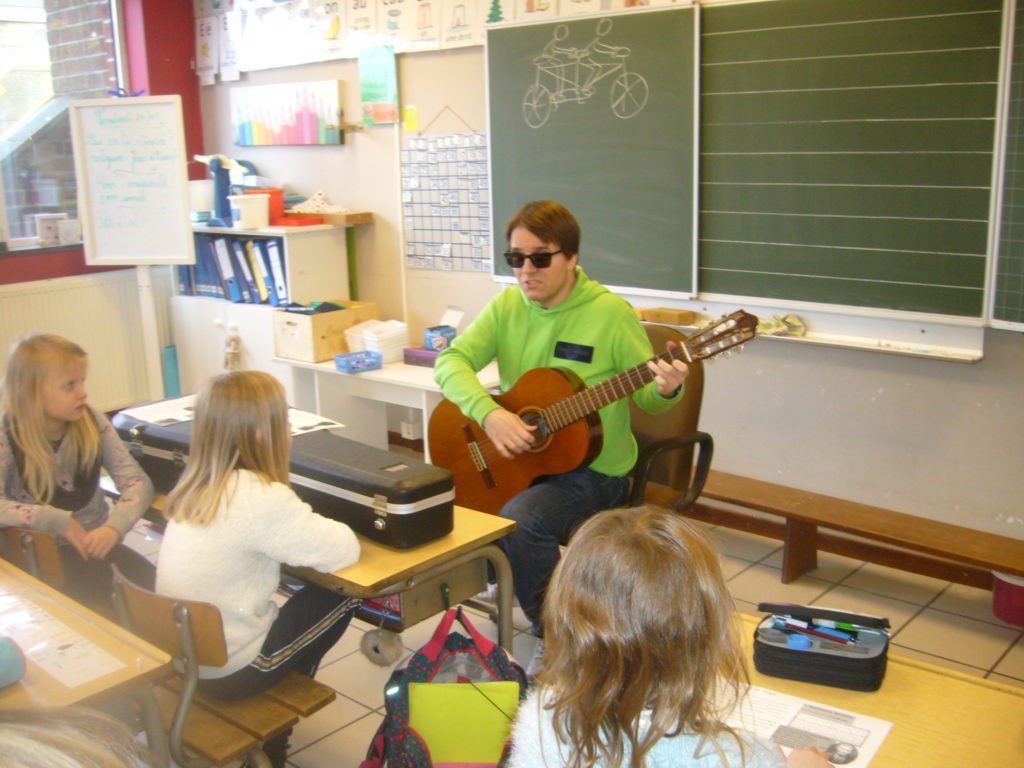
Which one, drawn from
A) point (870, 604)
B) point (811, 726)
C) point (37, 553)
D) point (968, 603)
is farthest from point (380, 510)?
point (968, 603)

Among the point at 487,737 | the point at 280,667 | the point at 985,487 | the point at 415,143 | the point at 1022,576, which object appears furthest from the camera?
the point at 415,143

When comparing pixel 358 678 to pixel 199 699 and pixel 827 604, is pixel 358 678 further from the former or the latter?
pixel 827 604

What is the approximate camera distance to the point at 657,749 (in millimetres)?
1182

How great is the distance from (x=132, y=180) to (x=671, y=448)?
331 centimetres

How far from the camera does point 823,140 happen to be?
3.26 metres

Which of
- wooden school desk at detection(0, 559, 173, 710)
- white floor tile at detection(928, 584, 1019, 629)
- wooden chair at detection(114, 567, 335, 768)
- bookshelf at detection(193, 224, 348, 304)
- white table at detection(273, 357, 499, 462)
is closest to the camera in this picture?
wooden school desk at detection(0, 559, 173, 710)

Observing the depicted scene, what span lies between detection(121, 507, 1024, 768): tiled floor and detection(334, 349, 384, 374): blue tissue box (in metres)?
1.06

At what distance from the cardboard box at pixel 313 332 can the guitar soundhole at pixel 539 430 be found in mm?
1710

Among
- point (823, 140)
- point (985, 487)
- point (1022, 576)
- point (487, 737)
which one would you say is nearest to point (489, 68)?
point (823, 140)

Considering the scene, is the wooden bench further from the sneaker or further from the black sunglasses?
the black sunglasses

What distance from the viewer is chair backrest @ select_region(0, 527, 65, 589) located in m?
2.16

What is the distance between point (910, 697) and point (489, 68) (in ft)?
10.5

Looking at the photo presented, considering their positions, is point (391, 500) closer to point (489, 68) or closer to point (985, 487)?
point (985, 487)

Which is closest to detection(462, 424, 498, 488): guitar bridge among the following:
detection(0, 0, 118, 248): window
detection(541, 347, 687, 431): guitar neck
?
detection(541, 347, 687, 431): guitar neck
